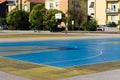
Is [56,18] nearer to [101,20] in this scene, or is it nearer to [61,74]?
[101,20]

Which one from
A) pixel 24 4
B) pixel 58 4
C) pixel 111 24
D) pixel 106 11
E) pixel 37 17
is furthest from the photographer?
pixel 24 4

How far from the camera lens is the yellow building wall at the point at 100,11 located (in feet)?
266

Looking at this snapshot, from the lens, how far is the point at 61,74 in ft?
39.9

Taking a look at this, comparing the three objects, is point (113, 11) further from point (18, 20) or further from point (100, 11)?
point (18, 20)

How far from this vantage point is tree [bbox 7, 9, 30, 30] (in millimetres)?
80312

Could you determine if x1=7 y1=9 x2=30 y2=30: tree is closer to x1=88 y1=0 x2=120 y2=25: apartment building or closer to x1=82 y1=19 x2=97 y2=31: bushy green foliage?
x1=82 y1=19 x2=97 y2=31: bushy green foliage

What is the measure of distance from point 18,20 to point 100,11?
20570mm

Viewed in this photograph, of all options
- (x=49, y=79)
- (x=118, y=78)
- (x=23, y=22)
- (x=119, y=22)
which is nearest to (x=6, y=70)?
(x=49, y=79)

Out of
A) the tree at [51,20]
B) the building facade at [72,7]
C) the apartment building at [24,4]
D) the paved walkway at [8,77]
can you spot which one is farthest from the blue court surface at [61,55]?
the apartment building at [24,4]

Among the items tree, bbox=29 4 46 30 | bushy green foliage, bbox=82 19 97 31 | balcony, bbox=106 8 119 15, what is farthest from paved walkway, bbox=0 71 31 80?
balcony, bbox=106 8 119 15

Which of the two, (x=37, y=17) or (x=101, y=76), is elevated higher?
(x=37, y=17)

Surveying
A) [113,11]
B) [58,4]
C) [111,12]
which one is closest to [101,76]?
[111,12]

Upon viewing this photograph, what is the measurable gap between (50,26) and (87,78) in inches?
2408

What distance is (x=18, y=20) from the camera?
80.0 m
